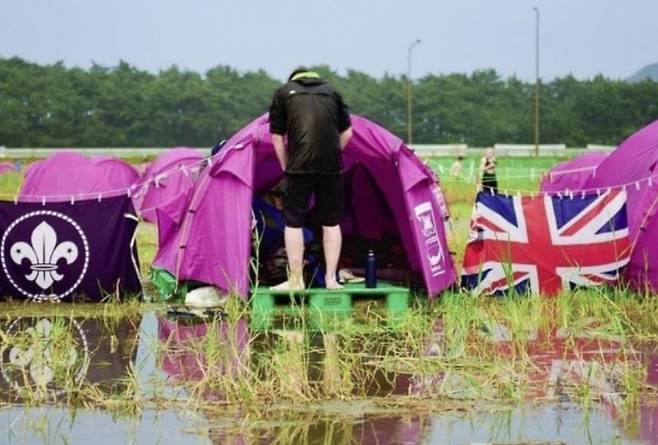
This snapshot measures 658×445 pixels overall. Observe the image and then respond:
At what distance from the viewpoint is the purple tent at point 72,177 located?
692 inches

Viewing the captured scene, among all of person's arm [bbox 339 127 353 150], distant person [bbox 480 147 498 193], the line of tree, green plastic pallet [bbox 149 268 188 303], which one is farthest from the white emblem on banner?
the line of tree

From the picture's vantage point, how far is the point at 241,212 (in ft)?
31.8

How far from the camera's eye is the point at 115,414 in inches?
236

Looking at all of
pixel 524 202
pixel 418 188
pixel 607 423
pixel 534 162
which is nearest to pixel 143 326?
pixel 418 188

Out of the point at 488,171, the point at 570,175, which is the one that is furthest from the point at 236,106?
the point at 570,175

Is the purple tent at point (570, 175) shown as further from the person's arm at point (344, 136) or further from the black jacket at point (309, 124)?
the black jacket at point (309, 124)

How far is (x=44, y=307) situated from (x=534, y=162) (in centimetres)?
4048

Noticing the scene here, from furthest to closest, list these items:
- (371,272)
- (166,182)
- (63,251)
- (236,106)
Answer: (236,106), (166,182), (63,251), (371,272)

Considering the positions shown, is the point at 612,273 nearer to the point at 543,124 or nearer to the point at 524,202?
the point at 524,202

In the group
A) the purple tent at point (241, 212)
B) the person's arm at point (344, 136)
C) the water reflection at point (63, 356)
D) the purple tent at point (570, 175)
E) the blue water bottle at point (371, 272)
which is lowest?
the water reflection at point (63, 356)

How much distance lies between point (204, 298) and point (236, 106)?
73628 mm

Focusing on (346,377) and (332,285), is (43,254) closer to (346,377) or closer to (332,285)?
(332,285)

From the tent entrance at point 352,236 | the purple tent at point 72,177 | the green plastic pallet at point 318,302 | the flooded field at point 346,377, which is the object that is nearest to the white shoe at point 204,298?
the flooded field at point 346,377

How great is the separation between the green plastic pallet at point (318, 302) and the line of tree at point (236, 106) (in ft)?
210
